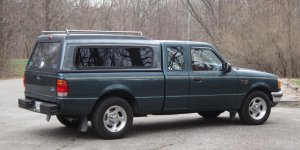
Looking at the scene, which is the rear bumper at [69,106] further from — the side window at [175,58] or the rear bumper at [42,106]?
the side window at [175,58]

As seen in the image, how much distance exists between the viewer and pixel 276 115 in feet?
41.5

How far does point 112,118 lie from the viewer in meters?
9.17

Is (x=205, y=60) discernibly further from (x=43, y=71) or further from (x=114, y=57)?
(x=43, y=71)

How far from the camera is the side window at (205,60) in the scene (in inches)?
406

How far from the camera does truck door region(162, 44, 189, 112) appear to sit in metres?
9.81

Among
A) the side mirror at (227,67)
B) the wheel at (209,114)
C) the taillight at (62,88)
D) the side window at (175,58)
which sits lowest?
the wheel at (209,114)

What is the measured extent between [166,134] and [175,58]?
1485mm

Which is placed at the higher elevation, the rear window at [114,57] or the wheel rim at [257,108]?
the rear window at [114,57]

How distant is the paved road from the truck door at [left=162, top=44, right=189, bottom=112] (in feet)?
1.87

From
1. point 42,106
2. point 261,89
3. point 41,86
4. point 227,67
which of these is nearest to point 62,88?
point 42,106

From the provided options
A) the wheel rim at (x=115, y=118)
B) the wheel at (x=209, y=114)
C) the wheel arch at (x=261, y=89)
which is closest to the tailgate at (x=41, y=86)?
the wheel rim at (x=115, y=118)

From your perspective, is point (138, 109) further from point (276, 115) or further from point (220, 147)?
point (276, 115)

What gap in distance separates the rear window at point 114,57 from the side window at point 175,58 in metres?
0.43

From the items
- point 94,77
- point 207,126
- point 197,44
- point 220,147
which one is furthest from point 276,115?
point 94,77
